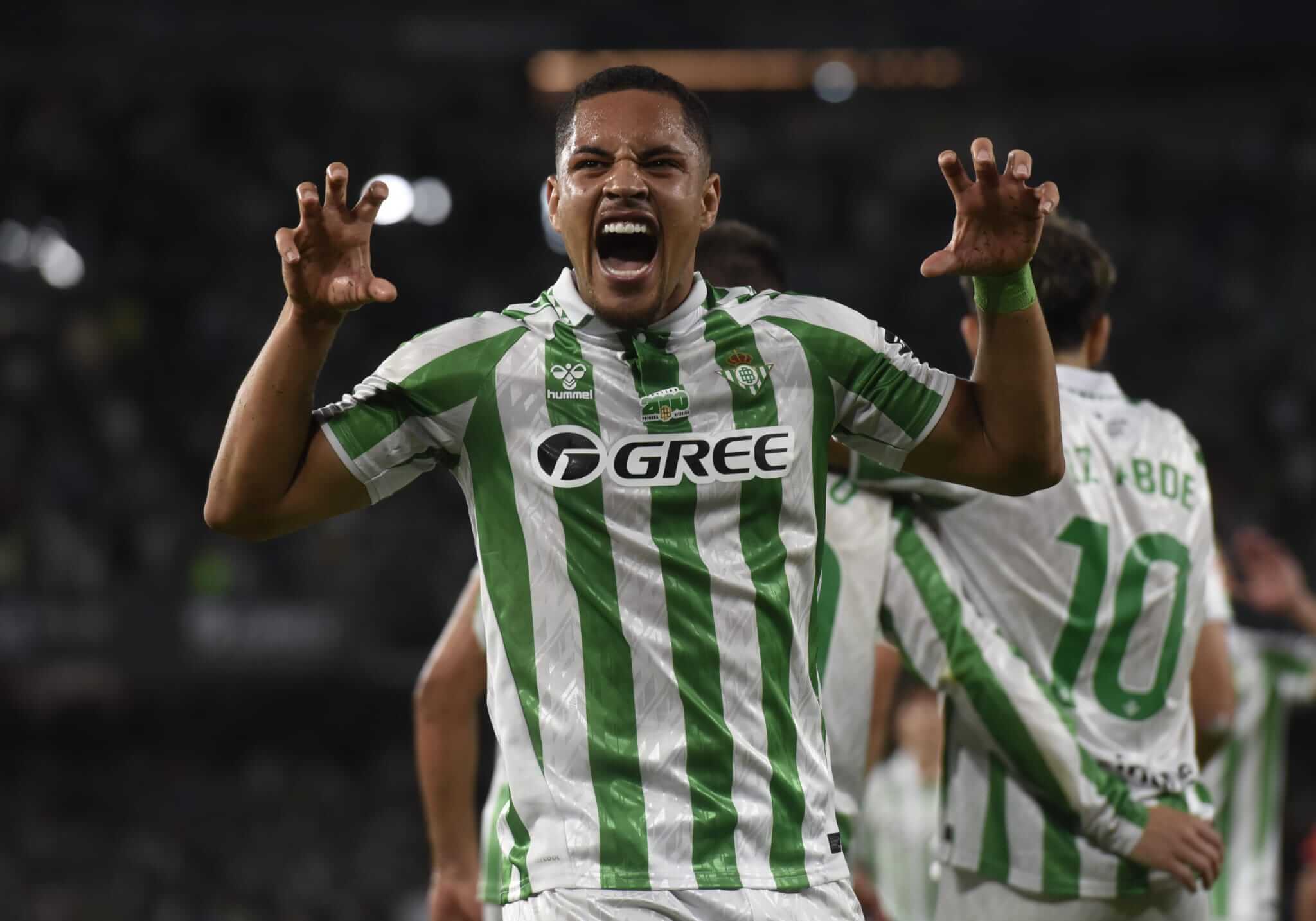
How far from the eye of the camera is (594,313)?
8.35 ft

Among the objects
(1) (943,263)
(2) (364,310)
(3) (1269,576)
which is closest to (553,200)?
(1) (943,263)

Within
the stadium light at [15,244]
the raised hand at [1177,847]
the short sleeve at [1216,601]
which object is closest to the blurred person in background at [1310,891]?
the short sleeve at [1216,601]

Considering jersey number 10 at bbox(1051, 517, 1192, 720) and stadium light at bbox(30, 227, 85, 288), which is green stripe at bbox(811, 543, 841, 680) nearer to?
jersey number 10 at bbox(1051, 517, 1192, 720)

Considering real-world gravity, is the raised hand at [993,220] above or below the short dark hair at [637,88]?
below

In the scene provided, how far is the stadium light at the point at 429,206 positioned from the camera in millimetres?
17906

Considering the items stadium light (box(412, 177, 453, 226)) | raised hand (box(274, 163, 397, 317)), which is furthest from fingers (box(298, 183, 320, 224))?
stadium light (box(412, 177, 453, 226))

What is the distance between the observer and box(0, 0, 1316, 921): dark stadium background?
1452 centimetres

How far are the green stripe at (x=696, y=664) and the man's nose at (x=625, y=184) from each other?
261mm

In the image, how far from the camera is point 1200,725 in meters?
4.03

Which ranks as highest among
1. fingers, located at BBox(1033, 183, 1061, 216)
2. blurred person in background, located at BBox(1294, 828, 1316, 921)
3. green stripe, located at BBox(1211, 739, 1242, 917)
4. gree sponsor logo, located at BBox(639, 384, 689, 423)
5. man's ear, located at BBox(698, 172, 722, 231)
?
man's ear, located at BBox(698, 172, 722, 231)

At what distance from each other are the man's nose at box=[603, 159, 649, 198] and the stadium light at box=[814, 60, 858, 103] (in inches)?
653

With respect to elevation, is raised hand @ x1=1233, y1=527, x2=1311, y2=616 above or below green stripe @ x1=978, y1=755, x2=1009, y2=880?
above

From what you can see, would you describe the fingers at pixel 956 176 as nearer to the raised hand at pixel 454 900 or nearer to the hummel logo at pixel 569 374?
the hummel logo at pixel 569 374

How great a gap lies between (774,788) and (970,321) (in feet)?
5.15
